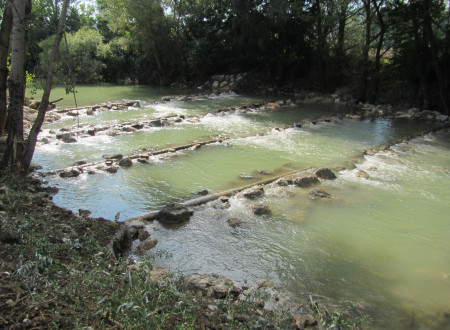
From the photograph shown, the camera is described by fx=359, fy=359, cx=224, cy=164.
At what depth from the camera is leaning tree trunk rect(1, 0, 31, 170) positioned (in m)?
6.37

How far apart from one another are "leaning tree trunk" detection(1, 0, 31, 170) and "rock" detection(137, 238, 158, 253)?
10.6ft

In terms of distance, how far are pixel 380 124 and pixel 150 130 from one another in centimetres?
882

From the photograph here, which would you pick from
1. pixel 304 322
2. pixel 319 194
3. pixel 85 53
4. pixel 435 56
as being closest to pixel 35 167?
pixel 319 194

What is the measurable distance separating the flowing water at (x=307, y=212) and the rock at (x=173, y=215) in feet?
0.48

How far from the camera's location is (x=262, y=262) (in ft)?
15.9

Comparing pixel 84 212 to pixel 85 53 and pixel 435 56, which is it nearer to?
pixel 435 56

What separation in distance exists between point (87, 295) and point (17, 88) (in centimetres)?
530

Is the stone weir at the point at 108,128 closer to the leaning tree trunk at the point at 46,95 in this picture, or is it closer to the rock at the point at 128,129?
the rock at the point at 128,129

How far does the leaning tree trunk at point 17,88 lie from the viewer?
637 cm

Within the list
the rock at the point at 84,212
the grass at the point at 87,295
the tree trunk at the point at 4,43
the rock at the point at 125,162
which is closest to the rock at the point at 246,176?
the rock at the point at 125,162

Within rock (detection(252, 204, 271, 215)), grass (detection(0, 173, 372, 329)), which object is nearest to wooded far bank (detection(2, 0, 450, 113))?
grass (detection(0, 173, 372, 329))

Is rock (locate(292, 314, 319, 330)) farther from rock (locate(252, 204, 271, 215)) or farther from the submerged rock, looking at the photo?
the submerged rock

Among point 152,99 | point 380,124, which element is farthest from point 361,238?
point 152,99

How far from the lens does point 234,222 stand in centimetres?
587
